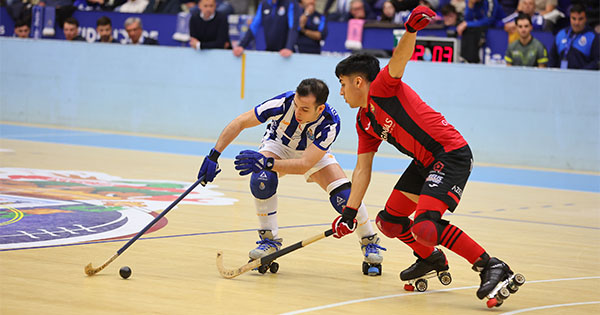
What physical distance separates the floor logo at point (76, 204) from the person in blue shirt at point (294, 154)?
136 centimetres

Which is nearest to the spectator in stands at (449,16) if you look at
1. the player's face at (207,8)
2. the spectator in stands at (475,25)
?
the spectator in stands at (475,25)

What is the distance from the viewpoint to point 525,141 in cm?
1432

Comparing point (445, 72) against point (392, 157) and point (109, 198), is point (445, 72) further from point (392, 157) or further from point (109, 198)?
point (109, 198)

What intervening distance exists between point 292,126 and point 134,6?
43.9 ft

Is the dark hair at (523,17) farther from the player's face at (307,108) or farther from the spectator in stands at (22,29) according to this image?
the spectator in stands at (22,29)

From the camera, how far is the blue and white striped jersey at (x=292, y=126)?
645 cm

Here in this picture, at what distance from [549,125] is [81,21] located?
10610 millimetres

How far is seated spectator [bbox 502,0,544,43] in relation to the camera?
1457 cm

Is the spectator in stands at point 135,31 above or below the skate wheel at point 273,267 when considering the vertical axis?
below

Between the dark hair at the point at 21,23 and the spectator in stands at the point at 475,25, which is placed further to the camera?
the dark hair at the point at 21,23

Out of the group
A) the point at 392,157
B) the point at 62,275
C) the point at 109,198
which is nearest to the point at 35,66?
the point at 392,157

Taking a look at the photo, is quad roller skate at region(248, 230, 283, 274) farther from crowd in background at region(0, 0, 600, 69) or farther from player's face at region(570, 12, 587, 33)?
player's face at region(570, 12, 587, 33)

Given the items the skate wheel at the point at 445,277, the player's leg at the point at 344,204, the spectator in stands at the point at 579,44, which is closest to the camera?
the skate wheel at the point at 445,277

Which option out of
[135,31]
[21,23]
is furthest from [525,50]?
[21,23]
